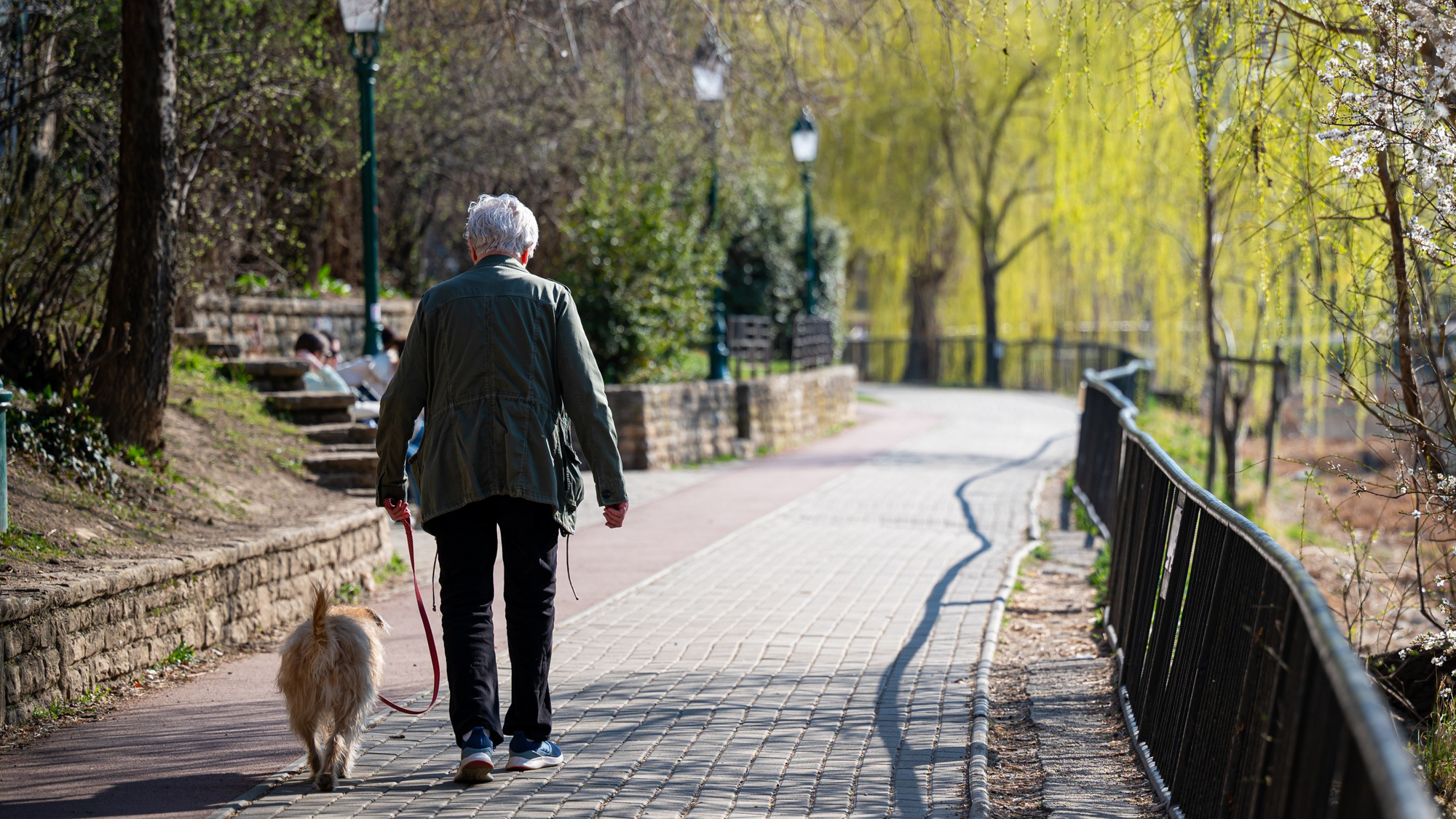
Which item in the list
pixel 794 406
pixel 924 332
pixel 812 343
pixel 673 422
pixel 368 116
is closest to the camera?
pixel 368 116

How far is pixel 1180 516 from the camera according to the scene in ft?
17.1

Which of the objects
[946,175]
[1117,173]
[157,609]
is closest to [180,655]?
[157,609]

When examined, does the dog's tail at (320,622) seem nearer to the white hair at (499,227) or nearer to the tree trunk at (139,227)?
the white hair at (499,227)

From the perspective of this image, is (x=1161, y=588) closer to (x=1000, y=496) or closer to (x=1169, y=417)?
(x=1000, y=496)

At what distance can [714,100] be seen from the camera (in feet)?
48.2

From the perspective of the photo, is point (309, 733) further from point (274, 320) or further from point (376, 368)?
point (274, 320)

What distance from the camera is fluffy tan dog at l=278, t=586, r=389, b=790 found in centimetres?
449

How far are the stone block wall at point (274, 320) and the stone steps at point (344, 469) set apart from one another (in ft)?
7.19

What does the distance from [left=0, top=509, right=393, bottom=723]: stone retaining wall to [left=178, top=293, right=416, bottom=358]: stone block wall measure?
4712mm

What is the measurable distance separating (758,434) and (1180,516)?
42.3ft

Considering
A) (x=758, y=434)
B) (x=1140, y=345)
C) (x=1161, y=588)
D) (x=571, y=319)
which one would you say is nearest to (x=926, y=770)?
(x=1161, y=588)

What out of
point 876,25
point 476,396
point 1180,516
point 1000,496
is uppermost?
point 876,25

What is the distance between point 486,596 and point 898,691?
228cm

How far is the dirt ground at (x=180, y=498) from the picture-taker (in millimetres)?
6188
